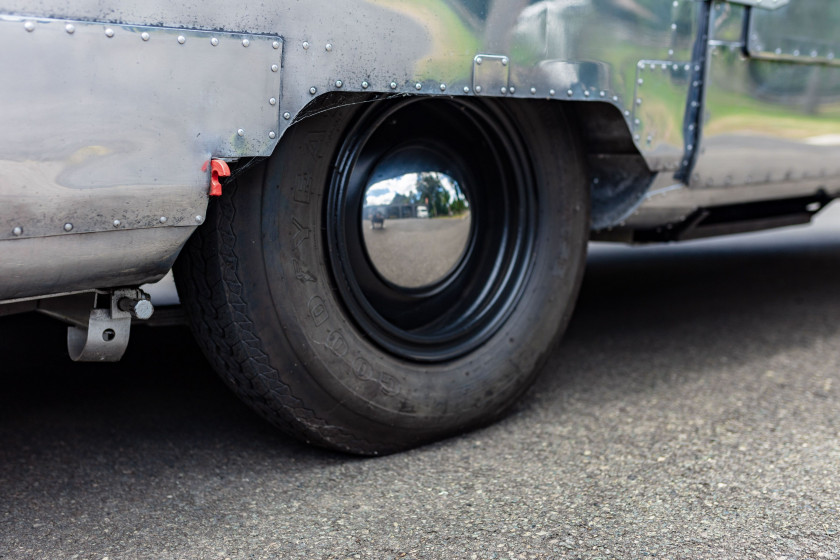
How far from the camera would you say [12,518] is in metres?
1.65

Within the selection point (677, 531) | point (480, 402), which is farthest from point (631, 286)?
point (677, 531)

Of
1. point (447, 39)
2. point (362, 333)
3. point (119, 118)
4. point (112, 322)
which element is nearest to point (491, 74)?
point (447, 39)

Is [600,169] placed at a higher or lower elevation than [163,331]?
higher

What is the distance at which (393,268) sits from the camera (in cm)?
205

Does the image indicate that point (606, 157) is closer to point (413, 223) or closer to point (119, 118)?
point (413, 223)

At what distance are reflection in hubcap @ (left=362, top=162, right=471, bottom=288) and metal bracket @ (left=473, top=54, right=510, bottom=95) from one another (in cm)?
32

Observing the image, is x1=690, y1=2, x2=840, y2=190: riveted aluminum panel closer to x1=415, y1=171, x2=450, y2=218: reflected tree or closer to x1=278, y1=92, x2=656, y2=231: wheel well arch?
x1=278, y1=92, x2=656, y2=231: wheel well arch

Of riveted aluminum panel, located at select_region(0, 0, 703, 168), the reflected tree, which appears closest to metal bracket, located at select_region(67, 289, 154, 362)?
riveted aluminum panel, located at select_region(0, 0, 703, 168)

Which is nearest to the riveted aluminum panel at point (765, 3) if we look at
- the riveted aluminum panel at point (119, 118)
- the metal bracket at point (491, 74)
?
the metal bracket at point (491, 74)

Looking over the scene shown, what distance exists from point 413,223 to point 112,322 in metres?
0.74

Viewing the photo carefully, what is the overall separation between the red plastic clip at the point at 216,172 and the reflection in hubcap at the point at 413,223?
511mm

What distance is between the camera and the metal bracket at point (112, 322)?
1.61 metres

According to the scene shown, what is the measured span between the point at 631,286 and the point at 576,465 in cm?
210

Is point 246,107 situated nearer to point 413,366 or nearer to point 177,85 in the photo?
point 177,85
